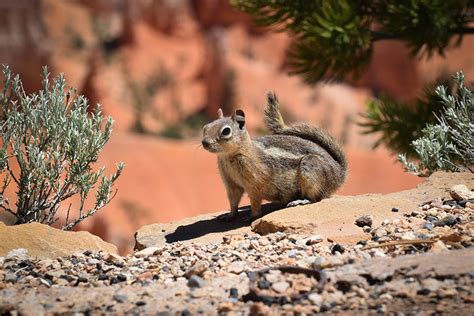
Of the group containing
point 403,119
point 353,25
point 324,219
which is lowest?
point 324,219

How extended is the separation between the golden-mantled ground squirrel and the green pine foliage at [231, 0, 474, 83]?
3.28 meters

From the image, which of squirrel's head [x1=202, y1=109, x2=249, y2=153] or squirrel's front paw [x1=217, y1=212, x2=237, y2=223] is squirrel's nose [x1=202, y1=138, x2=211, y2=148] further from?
squirrel's front paw [x1=217, y1=212, x2=237, y2=223]

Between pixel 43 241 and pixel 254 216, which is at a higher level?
pixel 254 216

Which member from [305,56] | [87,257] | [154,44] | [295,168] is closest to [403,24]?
[305,56]

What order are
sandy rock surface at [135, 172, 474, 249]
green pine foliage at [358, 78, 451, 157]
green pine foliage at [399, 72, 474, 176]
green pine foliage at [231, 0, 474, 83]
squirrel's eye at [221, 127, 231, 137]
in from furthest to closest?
green pine foliage at [358, 78, 451, 157], green pine foliage at [231, 0, 474, 83], green pine foliage at [399, 72, 474, 176], squirrel's eye at [221, 127, 231, 137], sandy rock surface at [135, 172, 474, 249]

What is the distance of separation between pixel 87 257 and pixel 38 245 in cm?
40

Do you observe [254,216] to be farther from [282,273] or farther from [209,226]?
[282,273]

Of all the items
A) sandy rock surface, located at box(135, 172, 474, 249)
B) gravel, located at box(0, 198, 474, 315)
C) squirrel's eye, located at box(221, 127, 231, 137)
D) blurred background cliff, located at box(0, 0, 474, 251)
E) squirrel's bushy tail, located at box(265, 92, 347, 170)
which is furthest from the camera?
blurred background cliff, located at box(0, 0, 474, 251)

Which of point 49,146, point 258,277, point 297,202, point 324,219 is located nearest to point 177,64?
point 49,146

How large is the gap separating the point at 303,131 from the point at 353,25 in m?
3.19

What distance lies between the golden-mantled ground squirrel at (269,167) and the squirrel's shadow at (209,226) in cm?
10

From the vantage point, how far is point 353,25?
34.4ft

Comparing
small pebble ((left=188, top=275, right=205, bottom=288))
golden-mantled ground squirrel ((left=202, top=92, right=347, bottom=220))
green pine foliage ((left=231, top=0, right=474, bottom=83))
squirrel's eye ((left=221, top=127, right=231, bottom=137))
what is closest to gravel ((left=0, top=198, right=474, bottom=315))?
small pebble ((left=188, top=275, right=205, bottom=288))

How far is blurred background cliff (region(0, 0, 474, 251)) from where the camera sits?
32.3 m
